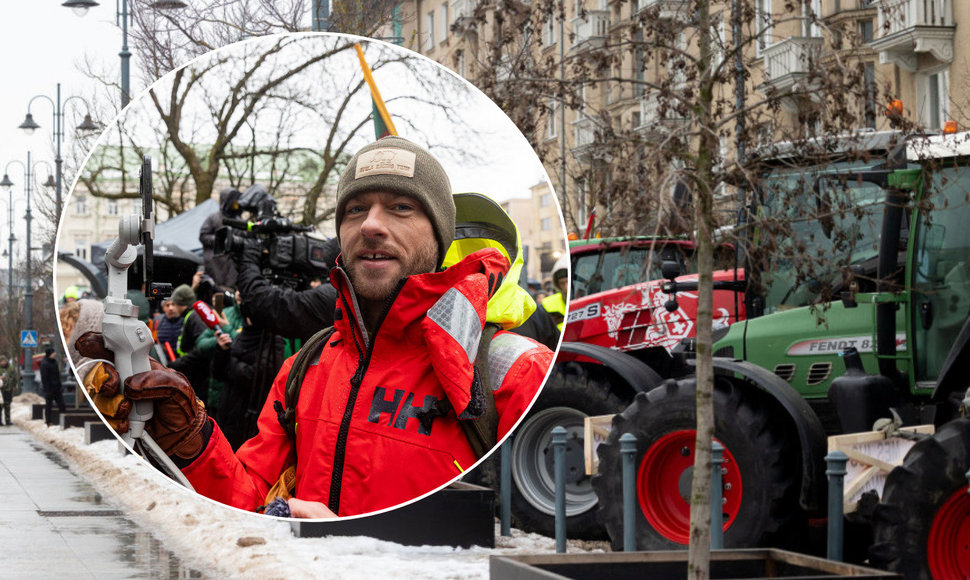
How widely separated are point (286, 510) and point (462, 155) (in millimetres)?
431

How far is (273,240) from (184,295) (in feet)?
0.36

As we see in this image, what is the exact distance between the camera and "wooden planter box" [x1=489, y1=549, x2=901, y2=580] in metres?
5.57

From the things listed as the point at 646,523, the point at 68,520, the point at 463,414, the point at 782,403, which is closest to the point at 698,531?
the point at 782,403

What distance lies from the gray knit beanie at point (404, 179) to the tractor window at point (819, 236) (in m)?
4.53

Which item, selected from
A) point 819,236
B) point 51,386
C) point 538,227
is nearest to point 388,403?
point 538,227

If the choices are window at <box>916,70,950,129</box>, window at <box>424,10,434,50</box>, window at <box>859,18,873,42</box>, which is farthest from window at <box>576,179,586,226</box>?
window at <box>916,70,950,129</box>

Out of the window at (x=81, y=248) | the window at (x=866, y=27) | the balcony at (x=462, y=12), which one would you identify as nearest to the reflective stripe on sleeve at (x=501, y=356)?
the window at (x=81, y=248)

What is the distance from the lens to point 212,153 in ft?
4.97

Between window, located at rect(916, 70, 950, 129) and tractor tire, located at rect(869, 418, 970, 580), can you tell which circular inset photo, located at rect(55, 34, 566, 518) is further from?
window, located at rect(916, 70, 950, 129)

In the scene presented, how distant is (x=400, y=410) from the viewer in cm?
150

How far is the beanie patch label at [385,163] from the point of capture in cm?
147

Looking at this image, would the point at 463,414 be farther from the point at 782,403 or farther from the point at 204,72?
the point at 782,403

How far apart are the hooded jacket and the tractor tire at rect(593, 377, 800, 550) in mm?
6225

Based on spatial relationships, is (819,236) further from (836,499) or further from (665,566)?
(665,566)
